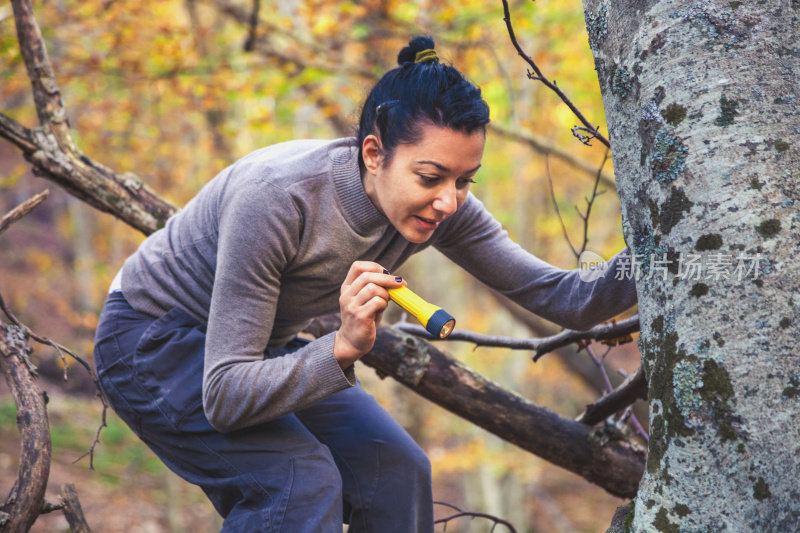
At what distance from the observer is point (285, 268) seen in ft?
6.22

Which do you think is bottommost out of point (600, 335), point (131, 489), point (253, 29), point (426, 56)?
point (131, 489)

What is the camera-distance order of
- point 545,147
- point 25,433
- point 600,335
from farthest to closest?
point 545,147 → point 600,335 → point 25,433

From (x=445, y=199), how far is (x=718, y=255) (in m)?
0.68

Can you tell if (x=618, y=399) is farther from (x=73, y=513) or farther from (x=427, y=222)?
(x=73, y=513)

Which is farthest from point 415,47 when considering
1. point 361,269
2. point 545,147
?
point 545,147

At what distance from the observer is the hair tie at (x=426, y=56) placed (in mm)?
1850

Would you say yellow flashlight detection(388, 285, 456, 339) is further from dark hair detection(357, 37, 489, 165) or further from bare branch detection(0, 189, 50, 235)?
bare branch detection(0, 189, 50, 235)

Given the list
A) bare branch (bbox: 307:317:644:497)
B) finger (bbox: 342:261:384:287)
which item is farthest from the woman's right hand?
bare branch (bbox: 307:317:644:497)

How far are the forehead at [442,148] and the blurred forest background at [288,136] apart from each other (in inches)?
18.2

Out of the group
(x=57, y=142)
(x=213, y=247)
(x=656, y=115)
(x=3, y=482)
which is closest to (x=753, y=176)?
(x=656, y=115)

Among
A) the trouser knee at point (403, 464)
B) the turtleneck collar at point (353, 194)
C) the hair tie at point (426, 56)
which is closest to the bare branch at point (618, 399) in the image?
A: the trouser knee at point (403, 464)

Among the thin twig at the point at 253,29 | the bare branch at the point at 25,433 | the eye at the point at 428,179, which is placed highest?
the thin twig at the point at 253,29

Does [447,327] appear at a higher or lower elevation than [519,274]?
lower

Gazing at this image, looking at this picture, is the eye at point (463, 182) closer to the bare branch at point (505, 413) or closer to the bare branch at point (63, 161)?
the bare branch at point (505, 413)
